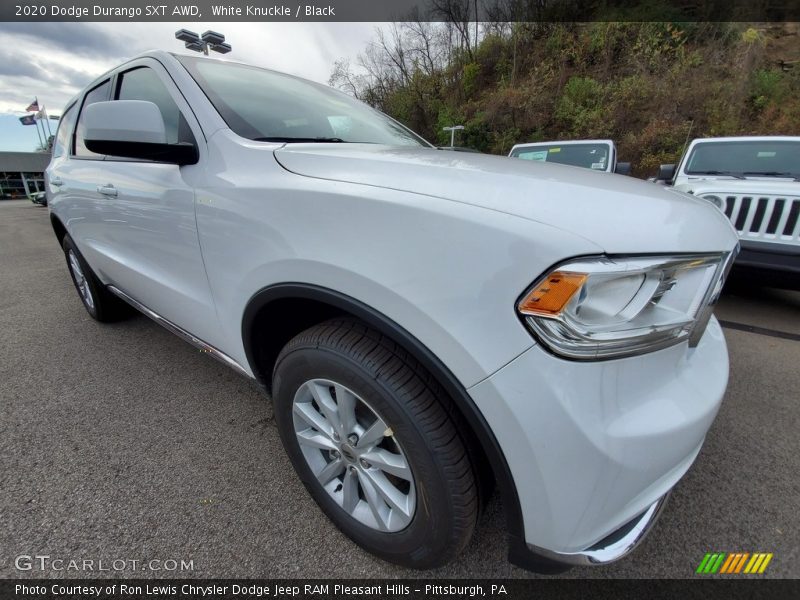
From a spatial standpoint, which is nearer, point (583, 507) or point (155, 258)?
point (583, 507)

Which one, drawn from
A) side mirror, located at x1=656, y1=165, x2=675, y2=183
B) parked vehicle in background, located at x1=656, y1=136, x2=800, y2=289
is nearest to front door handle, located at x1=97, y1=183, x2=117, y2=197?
parked vehicle in background, located at x1=656, y1=136, x2=800, y2=289

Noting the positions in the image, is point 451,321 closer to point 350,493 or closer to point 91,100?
point 350,493

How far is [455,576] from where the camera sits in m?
1.34

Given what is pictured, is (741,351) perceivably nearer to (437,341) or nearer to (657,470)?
(657,470)

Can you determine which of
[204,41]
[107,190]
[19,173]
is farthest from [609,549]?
[19,173]

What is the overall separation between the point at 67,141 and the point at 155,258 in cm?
214

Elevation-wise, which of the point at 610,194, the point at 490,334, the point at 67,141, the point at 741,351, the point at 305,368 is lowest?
the point at 741,351

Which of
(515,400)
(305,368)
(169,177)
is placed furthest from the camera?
(169,177)

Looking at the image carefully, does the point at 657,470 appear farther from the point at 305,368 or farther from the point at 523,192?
the point at 305,368

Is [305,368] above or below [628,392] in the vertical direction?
below

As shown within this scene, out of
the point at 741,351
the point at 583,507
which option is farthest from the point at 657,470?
the point at 741,351

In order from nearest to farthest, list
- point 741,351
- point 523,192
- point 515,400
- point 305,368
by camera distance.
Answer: point 515,400 → point 523,192 → point 305,368 → point 741,351

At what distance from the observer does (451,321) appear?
0.91 meters
